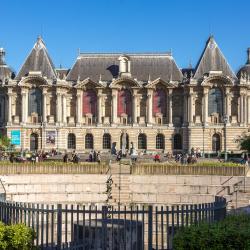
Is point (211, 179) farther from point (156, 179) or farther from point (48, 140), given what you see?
point (48, 140)

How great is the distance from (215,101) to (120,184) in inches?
1627

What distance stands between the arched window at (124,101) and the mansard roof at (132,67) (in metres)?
2.50

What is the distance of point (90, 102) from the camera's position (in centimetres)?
8138

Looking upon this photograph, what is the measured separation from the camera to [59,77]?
81562 millimetres

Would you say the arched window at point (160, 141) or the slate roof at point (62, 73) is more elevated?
the slate roof at point (62, 73)

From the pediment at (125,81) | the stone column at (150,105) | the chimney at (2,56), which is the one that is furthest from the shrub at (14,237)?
the chimney at (2,56)

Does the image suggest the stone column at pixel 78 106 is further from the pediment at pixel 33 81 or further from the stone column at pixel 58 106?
the pediment at pixel 33 81

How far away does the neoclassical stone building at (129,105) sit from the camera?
78312mm

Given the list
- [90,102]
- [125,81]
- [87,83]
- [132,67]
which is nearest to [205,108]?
[125,81]

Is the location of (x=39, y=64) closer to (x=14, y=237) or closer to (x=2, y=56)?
(x=2, y=56)

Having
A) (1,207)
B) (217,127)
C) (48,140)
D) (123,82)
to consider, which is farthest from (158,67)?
(1,207)

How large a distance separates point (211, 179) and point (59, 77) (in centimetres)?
4560

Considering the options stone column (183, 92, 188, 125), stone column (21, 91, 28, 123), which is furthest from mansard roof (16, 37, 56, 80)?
stone column (183, 92, 188, 125)

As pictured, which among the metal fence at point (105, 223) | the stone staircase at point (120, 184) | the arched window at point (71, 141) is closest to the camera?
the metal fence at point (105, 223)
